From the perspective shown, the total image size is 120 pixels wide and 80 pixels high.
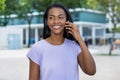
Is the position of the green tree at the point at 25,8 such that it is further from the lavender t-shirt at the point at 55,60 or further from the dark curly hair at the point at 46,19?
the lavender t-shirt at the point at 55,60

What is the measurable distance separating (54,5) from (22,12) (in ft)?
141

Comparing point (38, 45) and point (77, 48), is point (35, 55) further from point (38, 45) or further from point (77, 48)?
point (77, 48)

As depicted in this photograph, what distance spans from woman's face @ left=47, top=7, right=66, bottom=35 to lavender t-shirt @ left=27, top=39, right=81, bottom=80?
0.12 m

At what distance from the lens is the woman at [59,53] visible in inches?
116

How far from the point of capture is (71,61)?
2.97m

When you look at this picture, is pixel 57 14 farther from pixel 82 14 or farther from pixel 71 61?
pixel 82 14

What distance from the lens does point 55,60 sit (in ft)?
9.68

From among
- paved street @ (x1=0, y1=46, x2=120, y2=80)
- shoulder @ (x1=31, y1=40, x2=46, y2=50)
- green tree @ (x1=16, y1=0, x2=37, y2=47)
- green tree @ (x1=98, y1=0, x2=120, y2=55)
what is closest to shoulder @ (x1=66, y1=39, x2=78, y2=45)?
shoulder @ (x1=31, y1=40, x2=46, y2=50)

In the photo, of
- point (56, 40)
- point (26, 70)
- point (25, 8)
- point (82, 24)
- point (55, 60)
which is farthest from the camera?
point (82, 24)

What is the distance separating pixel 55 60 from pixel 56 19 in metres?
0.32

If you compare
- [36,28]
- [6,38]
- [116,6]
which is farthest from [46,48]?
[36,28]

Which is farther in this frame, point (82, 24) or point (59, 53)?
point (82, 24)

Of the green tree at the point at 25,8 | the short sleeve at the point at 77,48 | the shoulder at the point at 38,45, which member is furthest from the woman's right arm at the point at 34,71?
the green tree at the point at 25,8

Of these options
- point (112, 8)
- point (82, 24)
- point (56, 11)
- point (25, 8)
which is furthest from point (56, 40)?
point (82, 24)
